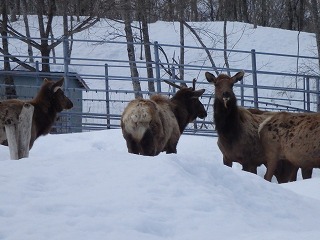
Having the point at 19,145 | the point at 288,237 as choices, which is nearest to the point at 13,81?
the point at 19,145

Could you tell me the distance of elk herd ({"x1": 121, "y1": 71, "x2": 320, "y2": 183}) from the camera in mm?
13750

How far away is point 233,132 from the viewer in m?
14.7

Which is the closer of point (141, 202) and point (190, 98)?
point (141, 202)

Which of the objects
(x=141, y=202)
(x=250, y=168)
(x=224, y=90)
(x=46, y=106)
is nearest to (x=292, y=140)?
(x=250, y=168)

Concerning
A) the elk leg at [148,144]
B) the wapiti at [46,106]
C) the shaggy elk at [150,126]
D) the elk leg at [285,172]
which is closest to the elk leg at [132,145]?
the shaggy elk at [150,126]

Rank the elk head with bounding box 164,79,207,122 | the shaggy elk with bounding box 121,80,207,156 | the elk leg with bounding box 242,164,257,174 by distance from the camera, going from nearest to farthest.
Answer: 1. the shaggy elk with bounding box 121,80,207,156
2. the elk leg with bounding box 242,164,257,174
3. the elk head with bounding box 164,79,207,122

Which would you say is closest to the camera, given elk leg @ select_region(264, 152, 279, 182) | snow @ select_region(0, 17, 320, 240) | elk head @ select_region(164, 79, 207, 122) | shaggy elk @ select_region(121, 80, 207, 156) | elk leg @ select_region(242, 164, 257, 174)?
snow @ select_region(0, 17, 320, 240)

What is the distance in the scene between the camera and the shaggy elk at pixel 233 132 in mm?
14578

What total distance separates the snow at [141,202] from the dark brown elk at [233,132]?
6.28 m

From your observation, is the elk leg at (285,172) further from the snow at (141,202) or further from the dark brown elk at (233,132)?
the snow at (141,202)

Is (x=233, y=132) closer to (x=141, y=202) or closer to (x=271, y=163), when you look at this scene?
(x=271, y=163)

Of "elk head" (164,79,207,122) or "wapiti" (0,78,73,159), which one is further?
"elk head" (164,79,207,122)

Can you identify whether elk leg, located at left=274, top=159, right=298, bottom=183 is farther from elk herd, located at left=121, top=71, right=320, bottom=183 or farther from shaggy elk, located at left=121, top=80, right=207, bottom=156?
shaggy elk, located at left=121, top=80, right=207, bottom=156

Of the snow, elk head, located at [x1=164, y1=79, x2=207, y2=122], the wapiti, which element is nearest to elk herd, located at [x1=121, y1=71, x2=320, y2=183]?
elk head, located at [x1=164, y1=79, x2=207, y2=122]
